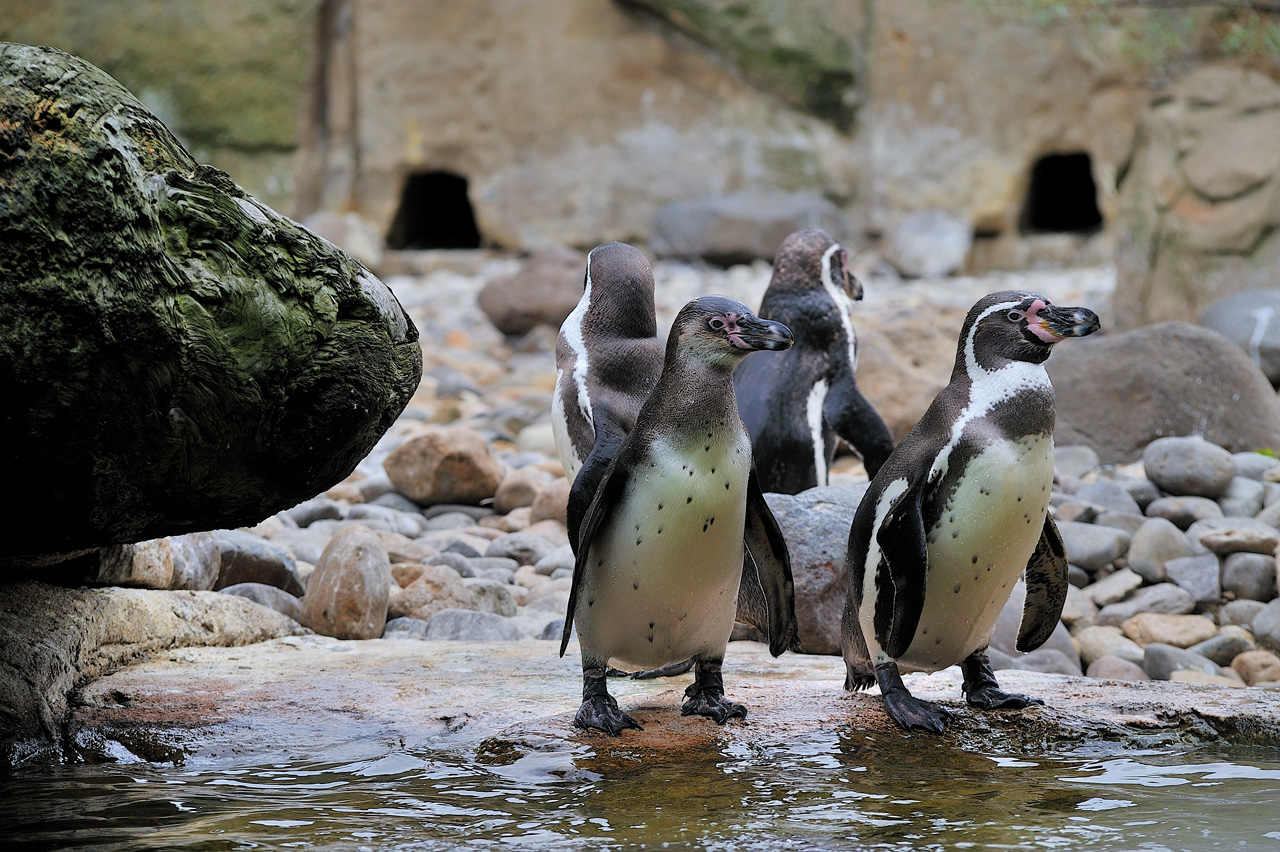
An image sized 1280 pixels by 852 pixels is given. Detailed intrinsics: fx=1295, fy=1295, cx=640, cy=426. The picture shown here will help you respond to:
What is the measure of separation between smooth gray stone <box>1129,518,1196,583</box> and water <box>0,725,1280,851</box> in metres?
2.63

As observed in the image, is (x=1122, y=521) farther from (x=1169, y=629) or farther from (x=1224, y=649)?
(x=1224, y=649)

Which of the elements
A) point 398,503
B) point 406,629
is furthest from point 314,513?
point 406,629

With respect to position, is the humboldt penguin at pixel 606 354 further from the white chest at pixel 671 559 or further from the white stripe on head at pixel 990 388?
the white stripe on head at pixel 990 388

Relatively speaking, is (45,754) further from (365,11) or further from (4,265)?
(365,11)

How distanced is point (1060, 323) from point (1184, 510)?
10.9ft

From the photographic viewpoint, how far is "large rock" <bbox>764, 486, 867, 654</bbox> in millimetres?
4270

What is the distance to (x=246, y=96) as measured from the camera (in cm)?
1566

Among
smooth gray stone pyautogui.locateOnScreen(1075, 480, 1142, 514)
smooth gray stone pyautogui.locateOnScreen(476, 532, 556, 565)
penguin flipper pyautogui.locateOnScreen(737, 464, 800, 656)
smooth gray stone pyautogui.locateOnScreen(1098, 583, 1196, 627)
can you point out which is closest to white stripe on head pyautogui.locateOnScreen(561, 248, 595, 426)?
penguin flipper pyautogui.locateOnScreen(737, 464, 800, 656)

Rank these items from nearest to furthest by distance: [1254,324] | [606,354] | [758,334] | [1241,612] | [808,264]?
[758,334], [606,354], [1241,612], [808,264], [1254,324]

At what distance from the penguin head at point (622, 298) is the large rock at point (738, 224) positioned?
1000 centimetres

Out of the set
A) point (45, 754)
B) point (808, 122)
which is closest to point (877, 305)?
point (808, 122)

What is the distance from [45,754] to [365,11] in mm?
13887

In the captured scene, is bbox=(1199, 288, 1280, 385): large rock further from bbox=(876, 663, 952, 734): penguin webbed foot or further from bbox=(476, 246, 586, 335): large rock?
bbox=(876, 663, 952, 734): penguin webbed foot

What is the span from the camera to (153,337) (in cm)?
252
